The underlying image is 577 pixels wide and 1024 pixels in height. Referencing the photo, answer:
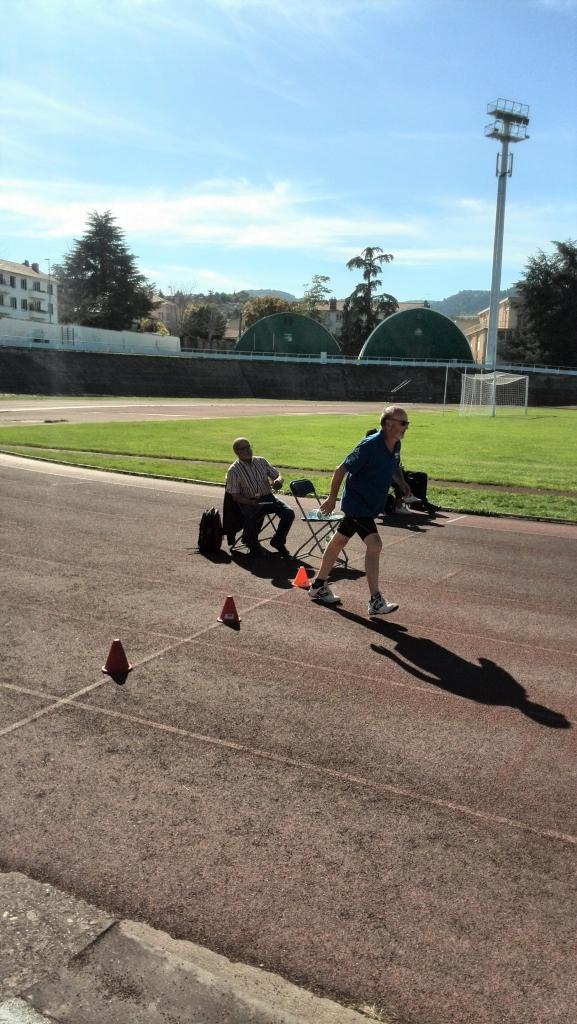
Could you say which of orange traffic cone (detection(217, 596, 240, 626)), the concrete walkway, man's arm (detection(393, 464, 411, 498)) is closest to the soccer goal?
man's arm (detection(393, 464, 411, 498))

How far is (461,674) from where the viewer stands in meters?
6.59

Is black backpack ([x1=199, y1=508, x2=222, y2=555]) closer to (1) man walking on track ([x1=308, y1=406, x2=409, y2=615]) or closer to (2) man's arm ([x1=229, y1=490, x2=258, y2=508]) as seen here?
(2) man's arm ([x1=229, y1=490, x2=258, y2=508])

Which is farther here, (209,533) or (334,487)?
(209,533)

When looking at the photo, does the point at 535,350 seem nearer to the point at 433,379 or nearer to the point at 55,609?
the point at 433,379

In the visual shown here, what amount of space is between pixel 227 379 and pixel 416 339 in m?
28.8

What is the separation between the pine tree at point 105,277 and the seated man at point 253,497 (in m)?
81.9

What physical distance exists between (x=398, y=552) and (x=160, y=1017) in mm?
8507

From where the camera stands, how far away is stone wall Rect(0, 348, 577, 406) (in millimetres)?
60438

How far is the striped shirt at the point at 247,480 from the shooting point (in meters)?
10.7

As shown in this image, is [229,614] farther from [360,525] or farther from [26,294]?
[26,294]

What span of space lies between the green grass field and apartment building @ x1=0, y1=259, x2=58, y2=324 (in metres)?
72.9

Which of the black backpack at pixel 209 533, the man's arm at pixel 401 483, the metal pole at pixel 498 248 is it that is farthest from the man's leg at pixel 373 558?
the metal pole at pixel 498 248

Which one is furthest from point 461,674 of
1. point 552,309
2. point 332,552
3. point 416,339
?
point 552,309

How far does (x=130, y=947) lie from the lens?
3.37 meters
